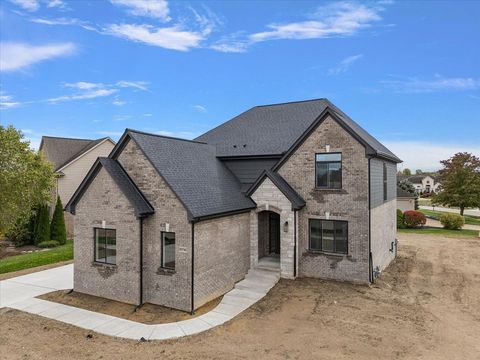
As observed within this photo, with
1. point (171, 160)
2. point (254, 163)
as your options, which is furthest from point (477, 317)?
point (171, 160)

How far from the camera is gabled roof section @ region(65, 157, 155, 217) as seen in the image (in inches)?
522

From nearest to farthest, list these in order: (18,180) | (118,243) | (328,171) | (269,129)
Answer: (118,243), (328,171), (269,129), (18,180)

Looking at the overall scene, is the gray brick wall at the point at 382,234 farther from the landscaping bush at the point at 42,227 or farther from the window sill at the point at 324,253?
the landscaping bush at the point at 42,227

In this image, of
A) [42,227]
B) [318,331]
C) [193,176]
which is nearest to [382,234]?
[318,331]

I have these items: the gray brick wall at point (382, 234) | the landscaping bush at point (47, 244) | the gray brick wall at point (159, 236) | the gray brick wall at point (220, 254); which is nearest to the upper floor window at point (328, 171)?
the gray brick wall at point (382, 234)

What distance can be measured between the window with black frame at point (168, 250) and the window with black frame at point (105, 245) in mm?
2282

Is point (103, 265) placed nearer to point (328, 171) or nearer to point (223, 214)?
point (223, 214)

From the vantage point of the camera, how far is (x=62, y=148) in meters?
35.5

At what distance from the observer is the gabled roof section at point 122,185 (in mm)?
13266

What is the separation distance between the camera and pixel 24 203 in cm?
2602

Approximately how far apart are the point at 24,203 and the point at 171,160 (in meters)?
18.2

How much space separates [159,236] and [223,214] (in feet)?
9.09

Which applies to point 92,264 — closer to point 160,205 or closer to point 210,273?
point 160,205

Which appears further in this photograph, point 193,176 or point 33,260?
point 33,260
